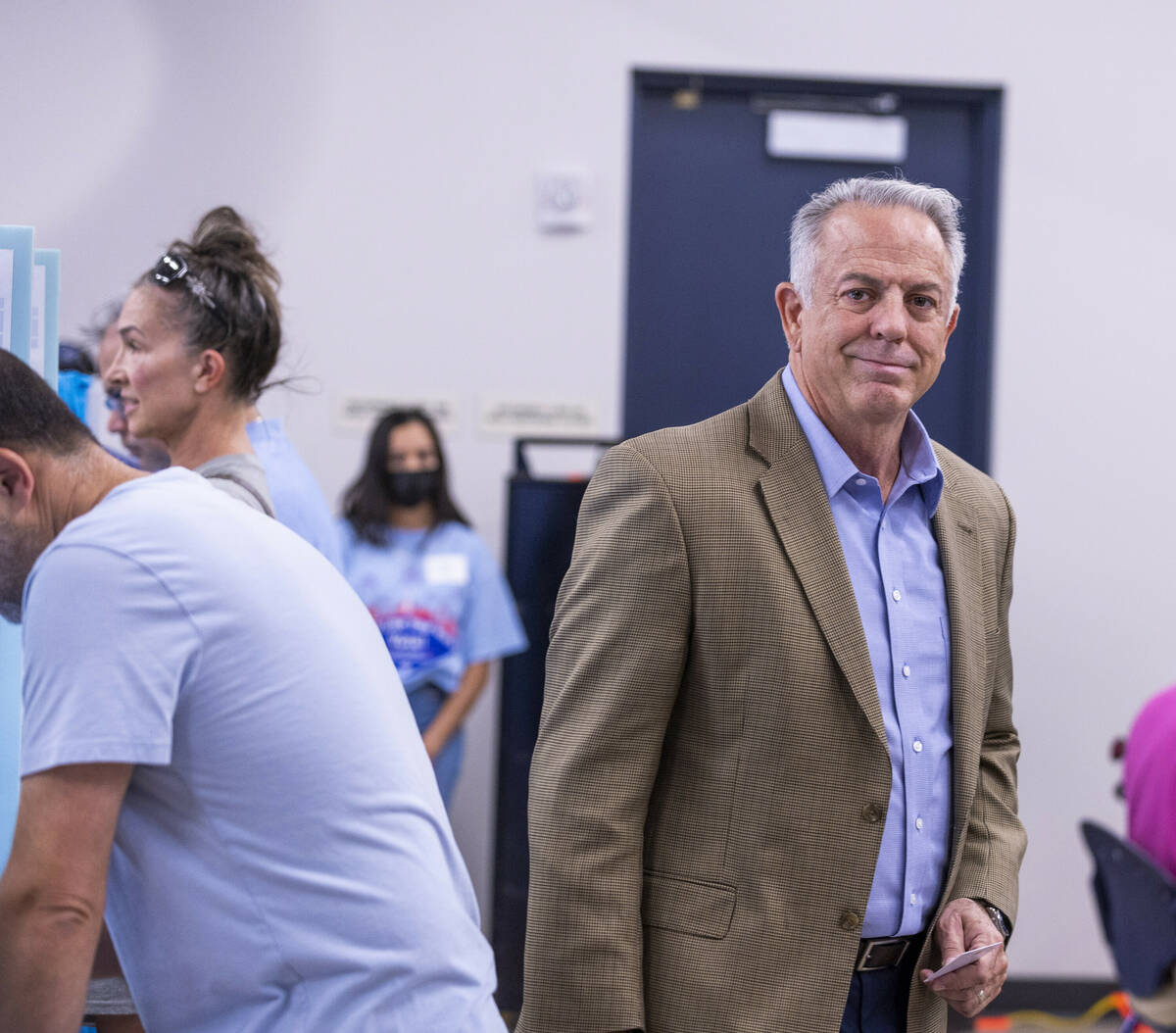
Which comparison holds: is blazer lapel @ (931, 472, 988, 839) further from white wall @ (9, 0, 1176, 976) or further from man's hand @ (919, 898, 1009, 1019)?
white wall @ (9, 0, 1176, 976)

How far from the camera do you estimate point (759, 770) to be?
4.74ft

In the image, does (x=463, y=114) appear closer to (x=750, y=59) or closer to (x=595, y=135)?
(x=595, y=135)

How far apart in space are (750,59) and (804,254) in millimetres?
2647

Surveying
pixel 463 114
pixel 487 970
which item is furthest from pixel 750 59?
pixel 487 970

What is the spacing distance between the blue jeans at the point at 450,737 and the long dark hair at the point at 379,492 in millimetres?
449

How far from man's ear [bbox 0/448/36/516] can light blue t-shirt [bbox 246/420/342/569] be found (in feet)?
2.95

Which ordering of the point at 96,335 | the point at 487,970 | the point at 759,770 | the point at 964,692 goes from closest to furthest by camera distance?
the point at 487,970 → the point at 759,770 → the point at 964,692 → the point at 96,335

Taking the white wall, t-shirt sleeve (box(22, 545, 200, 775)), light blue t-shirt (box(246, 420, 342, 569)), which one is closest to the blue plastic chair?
the white wall

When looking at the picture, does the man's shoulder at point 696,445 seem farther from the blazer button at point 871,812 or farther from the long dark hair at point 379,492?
the long dark hair at point 379,492

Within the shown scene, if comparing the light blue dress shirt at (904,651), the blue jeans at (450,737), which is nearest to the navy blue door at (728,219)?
the blue jeans at (450,737)

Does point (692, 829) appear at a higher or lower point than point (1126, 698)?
higher

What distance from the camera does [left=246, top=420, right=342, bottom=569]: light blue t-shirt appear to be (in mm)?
2029

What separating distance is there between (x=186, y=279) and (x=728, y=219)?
2496mm

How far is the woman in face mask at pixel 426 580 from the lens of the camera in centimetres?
368
